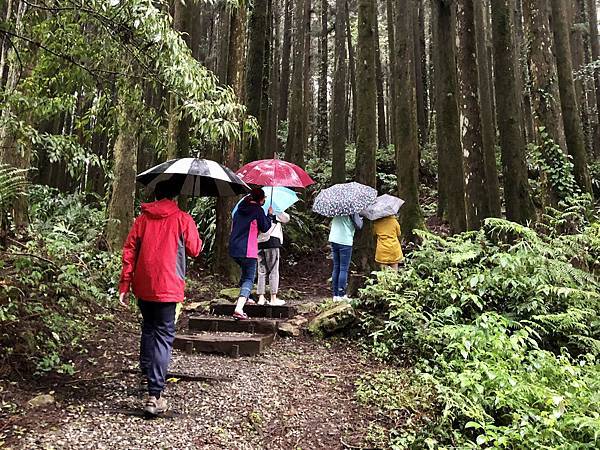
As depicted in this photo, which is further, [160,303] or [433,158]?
[433,158]

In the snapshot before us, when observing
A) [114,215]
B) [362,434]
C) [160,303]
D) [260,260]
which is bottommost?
[362,434]

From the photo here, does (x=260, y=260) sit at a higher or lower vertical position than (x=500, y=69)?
lower

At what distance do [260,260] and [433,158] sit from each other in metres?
15.9

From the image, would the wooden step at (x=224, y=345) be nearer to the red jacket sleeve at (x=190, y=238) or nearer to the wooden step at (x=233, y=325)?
the wooden step at (x=233, y=325)

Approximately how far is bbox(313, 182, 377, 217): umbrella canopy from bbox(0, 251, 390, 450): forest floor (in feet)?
9.08

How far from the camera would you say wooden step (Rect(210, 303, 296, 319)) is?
744 cm

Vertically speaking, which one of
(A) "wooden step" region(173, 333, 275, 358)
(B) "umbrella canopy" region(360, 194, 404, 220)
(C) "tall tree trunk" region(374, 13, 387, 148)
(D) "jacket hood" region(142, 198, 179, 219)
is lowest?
(A) "wooden step" region(173, 333, 275, 358)

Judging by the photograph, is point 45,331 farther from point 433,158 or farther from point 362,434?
point 433,158

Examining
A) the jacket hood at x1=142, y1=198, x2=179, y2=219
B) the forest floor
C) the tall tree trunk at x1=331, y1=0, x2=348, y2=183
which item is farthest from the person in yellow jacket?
the tall tree trunk at x1=331, y1=0, x2=348, y2=183

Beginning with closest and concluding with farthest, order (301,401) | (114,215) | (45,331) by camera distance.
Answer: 1. (301,401)
2. (45,331)
3. (114,215)

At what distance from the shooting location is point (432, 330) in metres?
5.59

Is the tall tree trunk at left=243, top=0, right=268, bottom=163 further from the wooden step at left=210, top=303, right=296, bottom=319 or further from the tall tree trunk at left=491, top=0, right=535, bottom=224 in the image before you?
the tall tree trunk at left=491, top=0, right=535, bottom=224

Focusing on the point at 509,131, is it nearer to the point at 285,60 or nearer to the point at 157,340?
the point at 157,340

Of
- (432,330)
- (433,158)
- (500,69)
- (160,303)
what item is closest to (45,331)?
(160,303)
